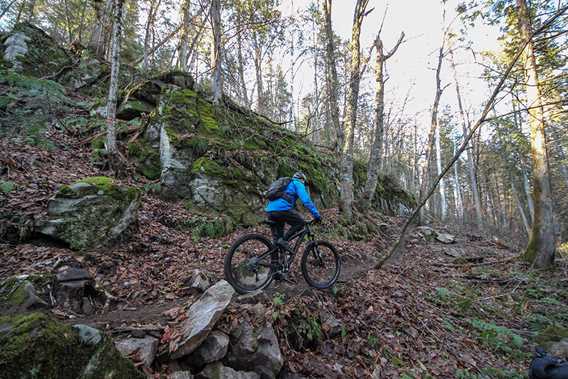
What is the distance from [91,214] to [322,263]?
4.83 m

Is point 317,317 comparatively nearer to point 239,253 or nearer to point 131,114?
point 239,253

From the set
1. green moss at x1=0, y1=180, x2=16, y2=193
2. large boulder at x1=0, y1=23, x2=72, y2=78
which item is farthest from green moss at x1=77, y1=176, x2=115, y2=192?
large boulder at x1=0, y1=23, x2=72, y2=78

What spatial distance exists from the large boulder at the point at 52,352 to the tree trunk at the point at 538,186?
474 inches

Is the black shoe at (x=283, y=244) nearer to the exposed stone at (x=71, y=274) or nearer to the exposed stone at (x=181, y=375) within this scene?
the exposed stone at (x=181, y=375)

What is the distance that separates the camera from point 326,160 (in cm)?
1505

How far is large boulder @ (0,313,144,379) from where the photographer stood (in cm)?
189

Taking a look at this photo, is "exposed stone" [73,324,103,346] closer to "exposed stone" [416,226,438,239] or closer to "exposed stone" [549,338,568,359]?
"exposed stone" [549,338,568,359]

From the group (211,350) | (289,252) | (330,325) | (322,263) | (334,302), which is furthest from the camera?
(322,263)

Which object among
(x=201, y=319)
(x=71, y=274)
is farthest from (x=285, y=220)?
(x=71, y=274)

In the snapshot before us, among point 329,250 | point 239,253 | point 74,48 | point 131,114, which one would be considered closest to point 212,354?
point 239,253

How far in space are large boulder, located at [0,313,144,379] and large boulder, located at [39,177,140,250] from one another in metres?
3.18

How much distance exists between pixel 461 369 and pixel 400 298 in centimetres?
183

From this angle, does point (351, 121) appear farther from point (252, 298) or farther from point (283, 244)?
point (252, 298)

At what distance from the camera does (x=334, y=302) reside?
5.25 meters
